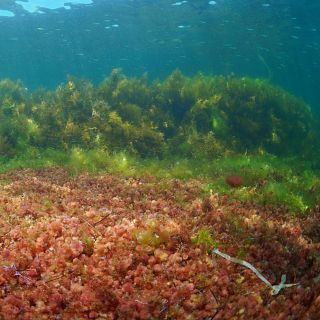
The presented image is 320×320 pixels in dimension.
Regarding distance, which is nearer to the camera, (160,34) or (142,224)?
(142,224)

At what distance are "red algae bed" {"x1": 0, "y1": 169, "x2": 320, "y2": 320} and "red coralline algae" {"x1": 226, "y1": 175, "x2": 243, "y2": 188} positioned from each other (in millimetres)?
1863

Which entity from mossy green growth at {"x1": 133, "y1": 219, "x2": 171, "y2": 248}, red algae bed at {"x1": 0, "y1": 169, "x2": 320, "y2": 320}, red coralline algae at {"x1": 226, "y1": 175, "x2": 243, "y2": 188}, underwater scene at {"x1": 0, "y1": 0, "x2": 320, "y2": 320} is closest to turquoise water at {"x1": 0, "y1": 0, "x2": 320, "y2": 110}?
underwater scene at {"x1": 0, "y1": 0, "x2": 320, "y2": 320}

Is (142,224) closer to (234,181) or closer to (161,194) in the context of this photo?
(161,194)

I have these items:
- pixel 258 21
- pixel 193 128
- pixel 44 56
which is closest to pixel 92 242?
pixel 193 128

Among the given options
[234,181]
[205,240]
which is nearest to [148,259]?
[205,240]

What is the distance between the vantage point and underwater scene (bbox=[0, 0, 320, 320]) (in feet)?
16.7

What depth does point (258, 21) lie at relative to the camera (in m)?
35.3

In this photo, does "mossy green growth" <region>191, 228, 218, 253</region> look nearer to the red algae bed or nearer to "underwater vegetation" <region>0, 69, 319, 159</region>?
the red algae bed

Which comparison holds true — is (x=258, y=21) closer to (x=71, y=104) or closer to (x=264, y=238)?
(x=71, y=104)

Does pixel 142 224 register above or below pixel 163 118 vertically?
above

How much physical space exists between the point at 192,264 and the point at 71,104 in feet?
46.5

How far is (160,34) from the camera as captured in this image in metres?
42.9

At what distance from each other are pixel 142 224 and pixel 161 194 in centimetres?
271

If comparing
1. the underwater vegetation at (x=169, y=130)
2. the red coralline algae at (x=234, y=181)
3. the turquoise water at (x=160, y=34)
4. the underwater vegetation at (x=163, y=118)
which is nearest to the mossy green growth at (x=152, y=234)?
the red coralline algae at (x=234, y=181)
